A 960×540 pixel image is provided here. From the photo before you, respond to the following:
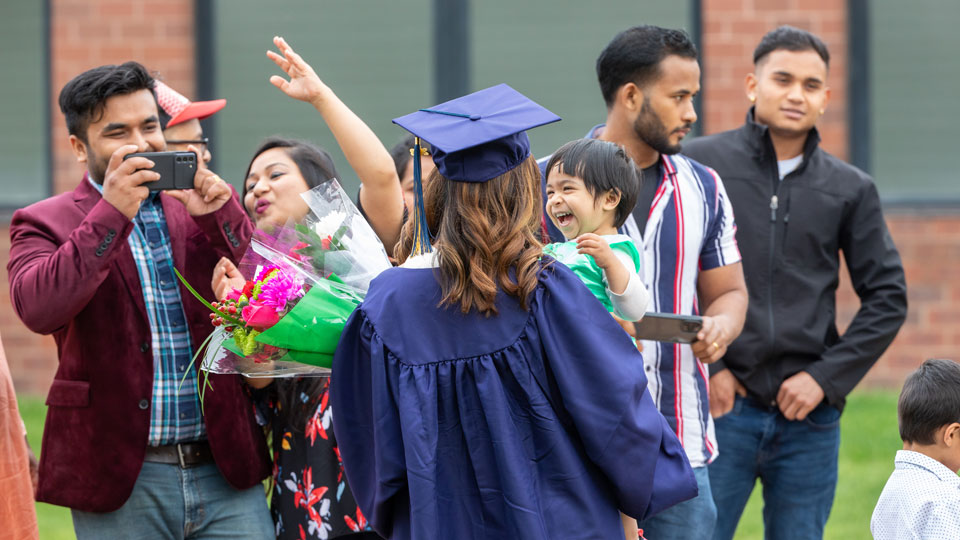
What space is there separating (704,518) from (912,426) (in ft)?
2.63

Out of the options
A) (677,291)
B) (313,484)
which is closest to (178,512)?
(313,484)

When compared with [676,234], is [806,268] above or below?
below

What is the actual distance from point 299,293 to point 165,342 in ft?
3.01

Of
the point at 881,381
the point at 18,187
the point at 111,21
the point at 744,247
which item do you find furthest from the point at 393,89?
the point at 744,247

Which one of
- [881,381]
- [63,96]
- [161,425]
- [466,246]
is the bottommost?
[881,381]

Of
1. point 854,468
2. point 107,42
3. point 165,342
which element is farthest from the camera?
point 107,42

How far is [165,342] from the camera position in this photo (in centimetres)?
385

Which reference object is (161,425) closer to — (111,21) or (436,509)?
(436,509)

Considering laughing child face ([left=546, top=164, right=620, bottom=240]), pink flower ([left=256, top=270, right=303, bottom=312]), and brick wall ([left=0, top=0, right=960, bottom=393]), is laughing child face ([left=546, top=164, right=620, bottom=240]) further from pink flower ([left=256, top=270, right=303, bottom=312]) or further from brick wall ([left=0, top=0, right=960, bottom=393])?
brick wall ([left=0, top=0, right=960, bottom=393])

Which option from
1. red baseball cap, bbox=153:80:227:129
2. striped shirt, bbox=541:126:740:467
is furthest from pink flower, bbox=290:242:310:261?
red baseball cap, bbox=153:80:227:129

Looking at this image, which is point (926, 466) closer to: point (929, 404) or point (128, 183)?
point (929, 404)

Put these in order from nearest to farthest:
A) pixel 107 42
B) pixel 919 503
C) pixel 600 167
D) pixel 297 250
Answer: pixel 297 250, pixel 919 503, pixel 600 167, pixel 107 42

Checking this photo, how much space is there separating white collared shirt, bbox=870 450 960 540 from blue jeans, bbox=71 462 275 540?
1948mm

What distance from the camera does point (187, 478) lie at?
3.85 meters
